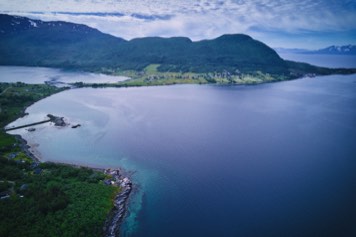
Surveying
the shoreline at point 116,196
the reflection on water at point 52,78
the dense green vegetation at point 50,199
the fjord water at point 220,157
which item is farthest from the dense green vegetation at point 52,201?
the reflection on water at point 52,78

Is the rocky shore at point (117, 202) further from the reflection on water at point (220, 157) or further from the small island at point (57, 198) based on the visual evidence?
the reflection on water at point (220, 157)

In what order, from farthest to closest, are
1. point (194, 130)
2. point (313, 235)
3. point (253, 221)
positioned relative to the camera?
point (194, 130) → point (253, 221) → point (313, 235)

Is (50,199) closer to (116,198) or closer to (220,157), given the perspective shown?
(116,198)

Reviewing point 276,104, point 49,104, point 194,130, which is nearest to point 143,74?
point 49,104

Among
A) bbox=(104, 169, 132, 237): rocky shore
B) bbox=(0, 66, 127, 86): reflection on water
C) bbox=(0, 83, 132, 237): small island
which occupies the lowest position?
bbox=(104, 169, 132, 237): rocky shore

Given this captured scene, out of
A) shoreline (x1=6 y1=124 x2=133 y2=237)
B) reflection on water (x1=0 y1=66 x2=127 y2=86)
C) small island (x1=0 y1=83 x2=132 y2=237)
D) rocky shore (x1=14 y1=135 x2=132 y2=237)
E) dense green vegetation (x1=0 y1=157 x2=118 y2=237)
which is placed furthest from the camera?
reflection on water (x1=0 y1=66 x2=127 y2=86)

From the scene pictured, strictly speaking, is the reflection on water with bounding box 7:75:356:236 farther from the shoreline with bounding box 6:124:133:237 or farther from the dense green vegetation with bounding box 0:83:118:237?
the dense green vegetation with bounding box 0:83:118:237

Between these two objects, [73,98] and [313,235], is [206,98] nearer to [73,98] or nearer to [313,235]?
[73,98]

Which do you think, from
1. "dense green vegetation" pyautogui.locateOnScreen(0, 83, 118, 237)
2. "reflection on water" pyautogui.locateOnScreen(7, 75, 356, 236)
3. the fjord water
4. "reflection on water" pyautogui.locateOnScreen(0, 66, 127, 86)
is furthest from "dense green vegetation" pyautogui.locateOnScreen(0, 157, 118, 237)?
"reflection on water" pyautogui.locateOnScreen(0, 66, 127, 86)
